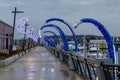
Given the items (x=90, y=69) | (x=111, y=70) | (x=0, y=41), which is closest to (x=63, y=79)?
(x=90, y=69)

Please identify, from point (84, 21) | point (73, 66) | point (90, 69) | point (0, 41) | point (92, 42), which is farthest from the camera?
point (92, 42)

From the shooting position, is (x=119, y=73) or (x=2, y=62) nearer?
(x=119, y=73)

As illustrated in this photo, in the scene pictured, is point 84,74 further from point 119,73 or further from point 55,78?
point 119,73

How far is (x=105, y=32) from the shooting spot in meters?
21.1

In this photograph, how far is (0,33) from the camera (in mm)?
73562

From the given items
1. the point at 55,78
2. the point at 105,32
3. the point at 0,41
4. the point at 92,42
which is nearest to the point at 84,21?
the point at 105,32

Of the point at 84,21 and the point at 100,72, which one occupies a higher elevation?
the point at 84,21

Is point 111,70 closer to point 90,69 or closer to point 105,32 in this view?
point 90,69

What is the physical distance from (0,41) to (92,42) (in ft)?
87.8

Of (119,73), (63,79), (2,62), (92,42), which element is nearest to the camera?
(119,73)

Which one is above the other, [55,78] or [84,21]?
[84,21]

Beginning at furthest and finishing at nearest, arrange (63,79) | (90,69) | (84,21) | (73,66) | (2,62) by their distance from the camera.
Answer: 1. (2,62)
2. (73,66)
3. (84,21)
4. (63,79)
5. (90,69)

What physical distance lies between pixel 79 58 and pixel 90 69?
4.30 metres

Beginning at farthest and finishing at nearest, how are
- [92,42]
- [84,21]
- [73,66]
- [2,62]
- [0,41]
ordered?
1. [92,42]
2. [0,41]
3. [2,62]
4. [73,66]
5. [84,21]
